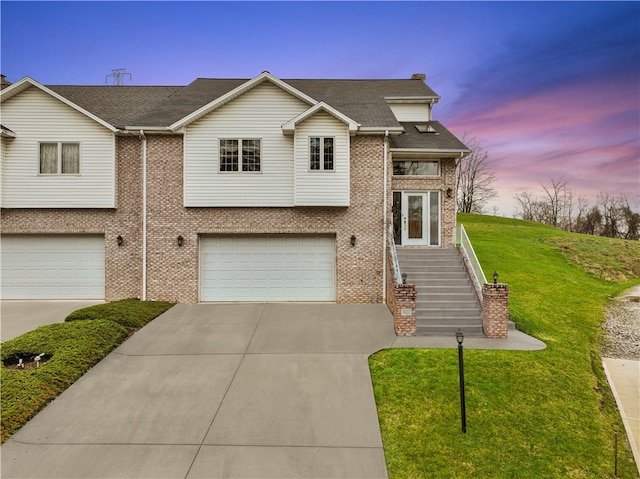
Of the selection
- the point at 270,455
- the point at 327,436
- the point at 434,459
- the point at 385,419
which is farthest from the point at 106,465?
the point at 434,459

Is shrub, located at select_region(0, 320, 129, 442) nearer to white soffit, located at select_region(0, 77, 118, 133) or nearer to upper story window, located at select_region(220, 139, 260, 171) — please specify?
upper story window, located at select_region(220, 139, 260, 171)

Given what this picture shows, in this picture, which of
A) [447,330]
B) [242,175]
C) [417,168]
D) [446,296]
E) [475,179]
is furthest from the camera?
[475,179]

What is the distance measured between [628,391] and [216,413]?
8.15m

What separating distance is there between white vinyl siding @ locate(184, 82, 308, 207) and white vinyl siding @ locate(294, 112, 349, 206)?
1.89 ft

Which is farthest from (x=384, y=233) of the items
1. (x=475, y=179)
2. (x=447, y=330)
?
(x=475, y=179)

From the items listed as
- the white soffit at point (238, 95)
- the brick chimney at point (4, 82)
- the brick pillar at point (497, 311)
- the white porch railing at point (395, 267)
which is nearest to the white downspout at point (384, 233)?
the white porch railing at point (395, 267)

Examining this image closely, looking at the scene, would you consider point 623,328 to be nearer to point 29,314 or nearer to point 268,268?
point 268,268

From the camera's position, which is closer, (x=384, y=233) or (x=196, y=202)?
(x=196, y=202)

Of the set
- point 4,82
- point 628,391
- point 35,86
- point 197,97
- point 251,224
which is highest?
point 4,82

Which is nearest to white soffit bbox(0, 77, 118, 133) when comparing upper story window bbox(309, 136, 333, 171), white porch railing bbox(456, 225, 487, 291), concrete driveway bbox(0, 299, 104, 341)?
concrete driveway bbox(0, 299, 104, 341)

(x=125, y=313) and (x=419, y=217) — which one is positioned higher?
(x=419, y=217)

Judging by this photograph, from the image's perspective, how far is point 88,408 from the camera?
5.25 meters

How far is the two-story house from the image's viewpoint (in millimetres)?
10953

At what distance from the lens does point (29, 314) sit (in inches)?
388
